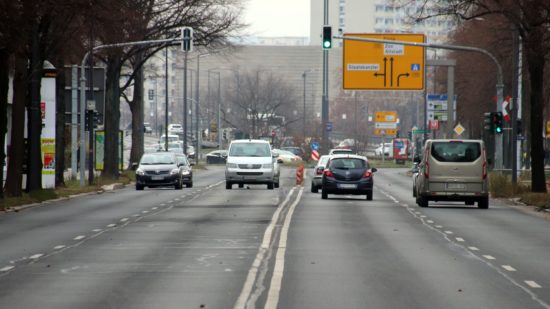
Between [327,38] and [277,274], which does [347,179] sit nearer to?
[327,38]

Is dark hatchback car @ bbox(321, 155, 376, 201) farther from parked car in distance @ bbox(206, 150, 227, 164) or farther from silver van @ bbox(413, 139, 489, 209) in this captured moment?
parked car in distance @ bbox(206, 150, 227, 164)

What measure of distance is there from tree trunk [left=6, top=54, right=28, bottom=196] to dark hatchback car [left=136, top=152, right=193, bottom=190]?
535 inches

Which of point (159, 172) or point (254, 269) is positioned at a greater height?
point (159, 172)

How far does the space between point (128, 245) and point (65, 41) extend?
21.6m

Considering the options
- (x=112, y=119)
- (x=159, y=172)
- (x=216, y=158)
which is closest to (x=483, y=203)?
(x=159, y=172)

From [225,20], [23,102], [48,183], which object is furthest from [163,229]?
[225,20]

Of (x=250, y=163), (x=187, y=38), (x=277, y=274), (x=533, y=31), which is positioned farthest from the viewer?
(x=187, y=38)

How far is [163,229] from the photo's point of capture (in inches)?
1061

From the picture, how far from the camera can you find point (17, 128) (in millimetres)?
40125

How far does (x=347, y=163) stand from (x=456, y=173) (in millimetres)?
6119

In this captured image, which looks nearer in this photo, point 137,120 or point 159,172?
point 159,172

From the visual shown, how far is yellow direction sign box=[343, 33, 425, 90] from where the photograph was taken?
59688 millimetres

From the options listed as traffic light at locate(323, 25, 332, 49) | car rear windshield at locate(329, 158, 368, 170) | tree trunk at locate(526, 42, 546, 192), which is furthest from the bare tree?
car rear windshield at locate(329, 158, 368, 170)

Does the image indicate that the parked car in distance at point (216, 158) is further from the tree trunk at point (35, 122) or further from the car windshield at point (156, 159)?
the tree trunk at point (35, 122)
